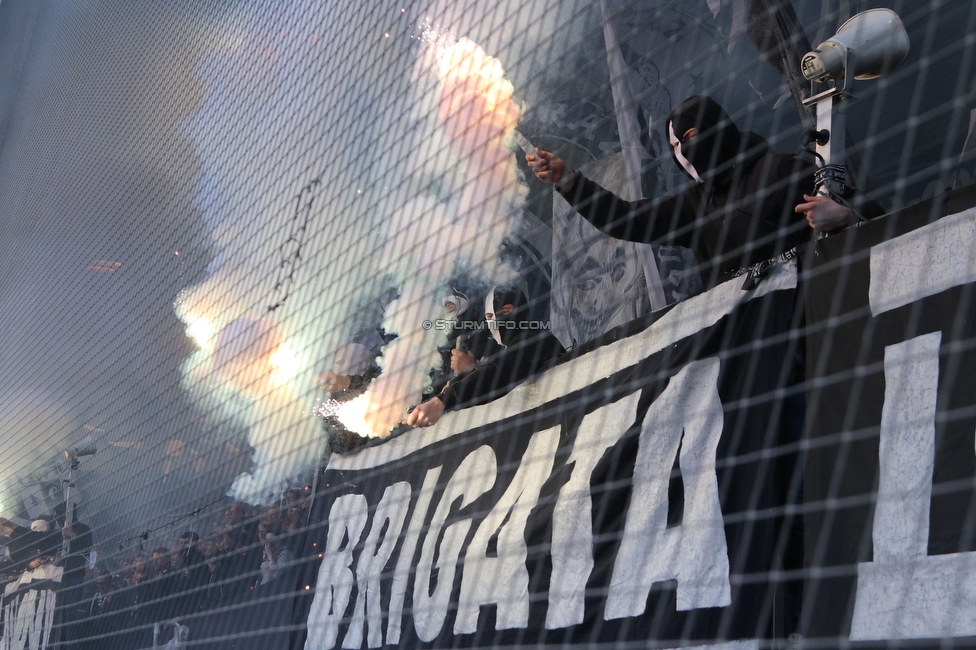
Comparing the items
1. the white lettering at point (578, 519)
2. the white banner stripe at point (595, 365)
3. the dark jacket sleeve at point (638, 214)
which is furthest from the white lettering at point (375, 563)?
the dark jacket sleeve at point (638, 214)

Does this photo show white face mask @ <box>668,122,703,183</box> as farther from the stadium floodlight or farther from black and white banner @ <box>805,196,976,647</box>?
black and white banner @ <box>805,196,976,647</box>

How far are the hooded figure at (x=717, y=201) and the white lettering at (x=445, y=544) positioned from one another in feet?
1.84

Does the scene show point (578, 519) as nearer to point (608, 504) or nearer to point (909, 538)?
point (608, 504)

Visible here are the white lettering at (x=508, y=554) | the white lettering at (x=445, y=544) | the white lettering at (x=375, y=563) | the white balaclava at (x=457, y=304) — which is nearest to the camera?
the white lettering at (x=508, y=554)

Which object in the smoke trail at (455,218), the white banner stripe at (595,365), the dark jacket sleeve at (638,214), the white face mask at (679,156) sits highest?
the smoke trail at (455,218)

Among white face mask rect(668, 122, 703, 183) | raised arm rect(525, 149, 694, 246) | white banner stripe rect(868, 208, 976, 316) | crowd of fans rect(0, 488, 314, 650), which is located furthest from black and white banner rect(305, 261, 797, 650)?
crowd of fans rect(0, 488, 314, 650)

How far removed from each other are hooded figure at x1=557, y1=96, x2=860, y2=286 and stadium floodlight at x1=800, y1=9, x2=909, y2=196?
0.12 m

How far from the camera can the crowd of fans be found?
3.28m

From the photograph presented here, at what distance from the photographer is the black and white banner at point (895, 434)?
3.51 feet

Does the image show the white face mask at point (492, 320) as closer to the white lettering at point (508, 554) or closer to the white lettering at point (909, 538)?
the white lettering at point (508, 554)

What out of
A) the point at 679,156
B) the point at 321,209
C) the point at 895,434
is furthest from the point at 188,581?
the point at 895,434

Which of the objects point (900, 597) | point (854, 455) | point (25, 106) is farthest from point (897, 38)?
point (25, 106)

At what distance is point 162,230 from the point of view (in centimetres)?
572

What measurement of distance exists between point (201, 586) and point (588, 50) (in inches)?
103
